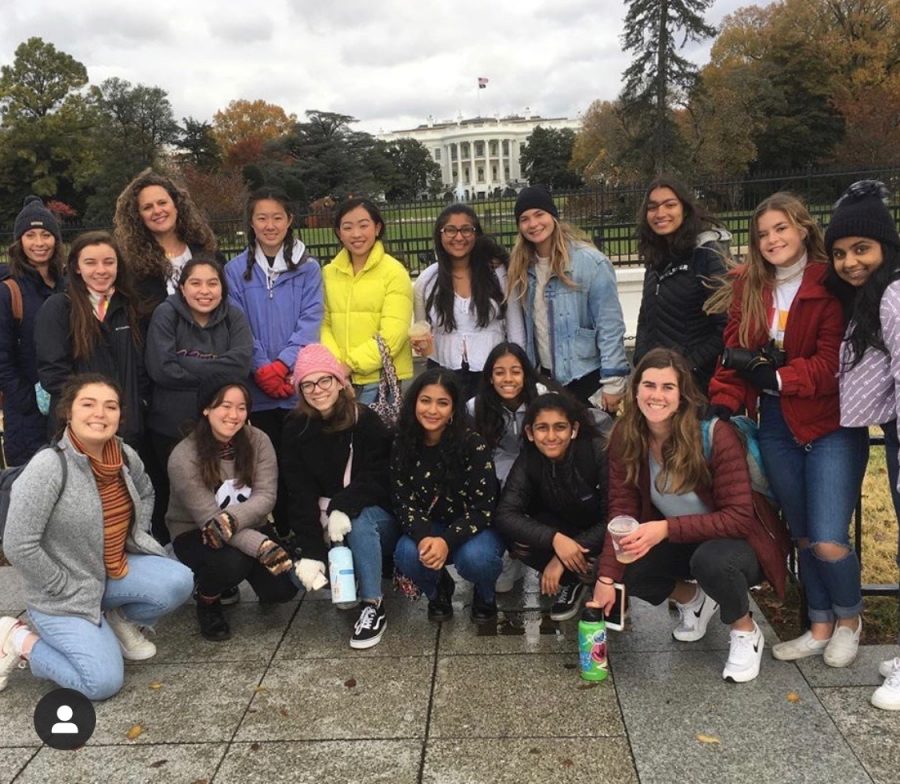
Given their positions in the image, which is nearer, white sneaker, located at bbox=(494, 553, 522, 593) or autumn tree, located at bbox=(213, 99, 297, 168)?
white sneaker, located at bbox=(494, 553, 522, 593)

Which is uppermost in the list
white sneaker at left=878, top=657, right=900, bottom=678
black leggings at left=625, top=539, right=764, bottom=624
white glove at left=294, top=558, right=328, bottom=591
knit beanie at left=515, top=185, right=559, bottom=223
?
knit beanie at left=515, top=185, right=559, bottom=223

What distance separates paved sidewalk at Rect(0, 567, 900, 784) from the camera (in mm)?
2836

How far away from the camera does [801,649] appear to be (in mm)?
3477

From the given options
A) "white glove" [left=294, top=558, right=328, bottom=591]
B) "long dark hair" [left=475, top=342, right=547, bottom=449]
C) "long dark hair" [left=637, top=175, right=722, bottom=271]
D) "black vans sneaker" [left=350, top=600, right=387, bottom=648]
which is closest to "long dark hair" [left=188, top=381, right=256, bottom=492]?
"white glove" [left=294, top=558, right=328, bottom=591]

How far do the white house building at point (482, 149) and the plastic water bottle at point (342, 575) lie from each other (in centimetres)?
11284

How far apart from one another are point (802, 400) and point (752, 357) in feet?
0.87

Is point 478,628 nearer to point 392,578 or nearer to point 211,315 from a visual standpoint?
point 392,578

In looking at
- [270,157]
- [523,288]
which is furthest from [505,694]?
[270,157]

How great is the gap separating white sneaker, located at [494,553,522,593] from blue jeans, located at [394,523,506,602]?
1.06 feet

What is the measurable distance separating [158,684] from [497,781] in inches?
65.2

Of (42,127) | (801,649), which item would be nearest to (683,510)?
(801,649)

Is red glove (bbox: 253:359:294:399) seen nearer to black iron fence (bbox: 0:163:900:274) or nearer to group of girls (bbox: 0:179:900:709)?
group of girls (bbox: 0:179:900:709)

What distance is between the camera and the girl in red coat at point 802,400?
328 centimetres
